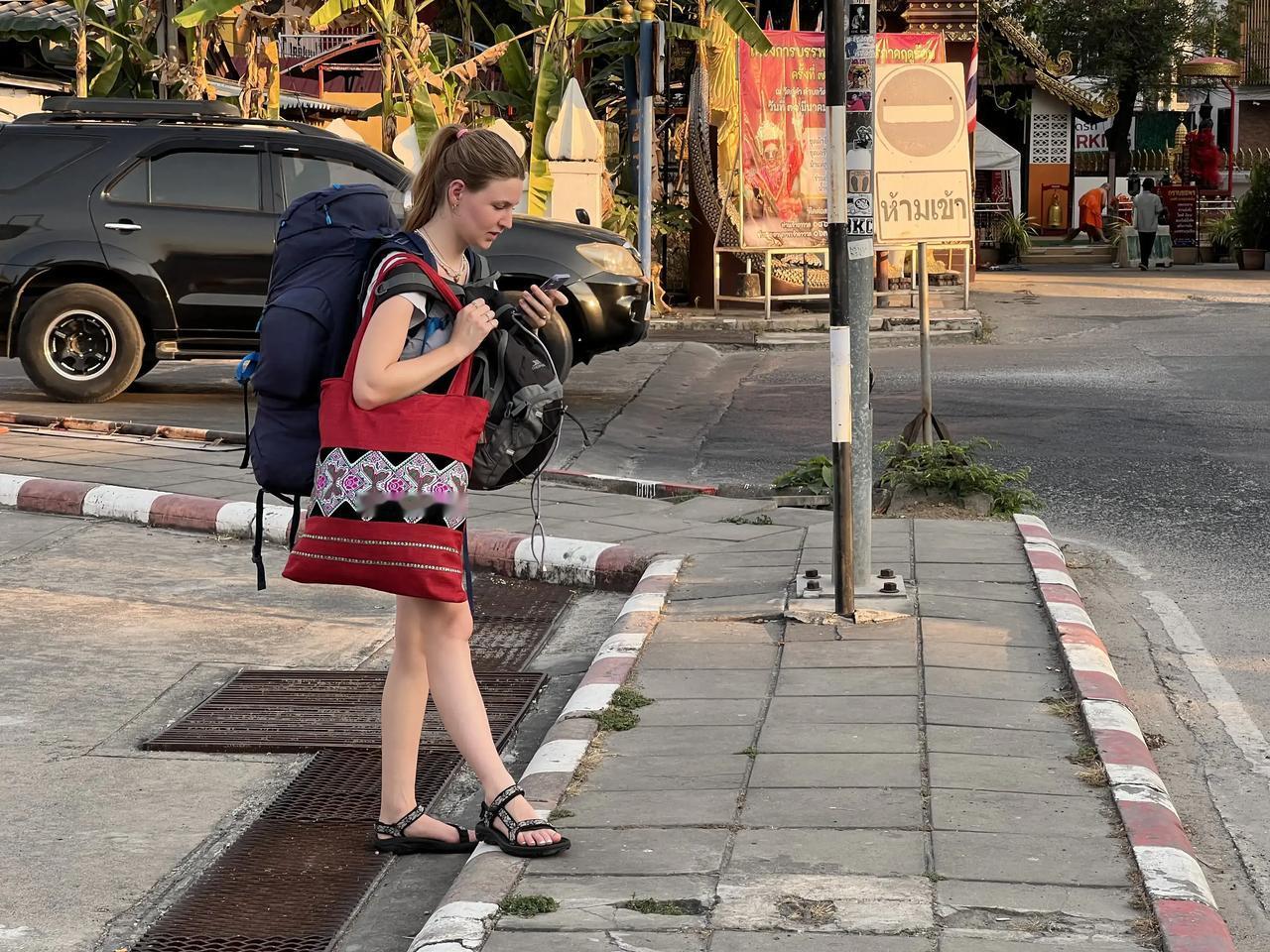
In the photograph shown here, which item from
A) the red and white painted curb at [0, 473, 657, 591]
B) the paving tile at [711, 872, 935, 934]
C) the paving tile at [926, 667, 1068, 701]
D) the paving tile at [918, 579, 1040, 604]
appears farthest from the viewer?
the red and white painted curb at [0, 473, 657, 591]

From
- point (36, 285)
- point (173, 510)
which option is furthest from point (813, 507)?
point (36, 285)

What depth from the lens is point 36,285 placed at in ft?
43.0

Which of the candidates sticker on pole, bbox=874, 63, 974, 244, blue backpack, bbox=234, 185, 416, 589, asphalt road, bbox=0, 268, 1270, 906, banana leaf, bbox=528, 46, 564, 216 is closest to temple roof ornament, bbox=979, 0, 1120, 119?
asphalt road, bbox=0, 268, 1270, 906

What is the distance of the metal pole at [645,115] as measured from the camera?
19.7m

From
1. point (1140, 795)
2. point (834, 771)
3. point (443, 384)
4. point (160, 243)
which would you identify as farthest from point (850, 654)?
point (160, 243)

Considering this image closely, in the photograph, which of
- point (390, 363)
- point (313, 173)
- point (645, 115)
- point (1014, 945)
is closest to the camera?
point (1014, 945)

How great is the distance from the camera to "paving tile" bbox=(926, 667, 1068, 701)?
18.7ft

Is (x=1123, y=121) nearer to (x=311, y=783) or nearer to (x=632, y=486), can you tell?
(x=632, y=486)

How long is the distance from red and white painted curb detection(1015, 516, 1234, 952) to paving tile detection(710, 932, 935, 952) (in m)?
0.54

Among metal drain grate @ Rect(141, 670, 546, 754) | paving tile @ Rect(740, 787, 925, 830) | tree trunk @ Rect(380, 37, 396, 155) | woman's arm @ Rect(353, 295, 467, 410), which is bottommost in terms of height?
metal drain grate @ Rect(141, 670, 546, 754)

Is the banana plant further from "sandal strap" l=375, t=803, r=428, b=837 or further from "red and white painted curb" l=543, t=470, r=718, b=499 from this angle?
"sandal strap" l=375, t=803, r=428, b=837

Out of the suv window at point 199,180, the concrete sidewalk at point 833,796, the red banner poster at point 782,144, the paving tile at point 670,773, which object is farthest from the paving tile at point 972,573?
the red banner poster at point 782,144

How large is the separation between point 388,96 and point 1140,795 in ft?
52.8

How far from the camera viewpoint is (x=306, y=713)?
19.9 ft
